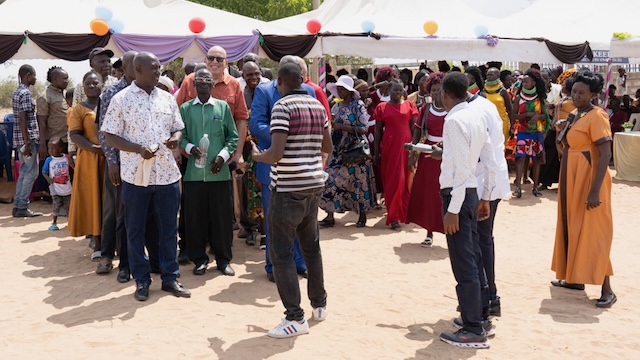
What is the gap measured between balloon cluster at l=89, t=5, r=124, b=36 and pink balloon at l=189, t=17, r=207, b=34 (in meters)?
1.21

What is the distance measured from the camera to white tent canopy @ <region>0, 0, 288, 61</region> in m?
10.6

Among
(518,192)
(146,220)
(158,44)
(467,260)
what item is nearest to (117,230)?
(146,220)

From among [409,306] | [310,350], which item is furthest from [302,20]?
[310,350]

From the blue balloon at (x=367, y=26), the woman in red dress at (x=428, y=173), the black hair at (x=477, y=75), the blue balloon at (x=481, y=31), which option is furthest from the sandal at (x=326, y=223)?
the blue balloon at (x=481, y=31)

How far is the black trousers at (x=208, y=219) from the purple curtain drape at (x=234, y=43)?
20.0 feet

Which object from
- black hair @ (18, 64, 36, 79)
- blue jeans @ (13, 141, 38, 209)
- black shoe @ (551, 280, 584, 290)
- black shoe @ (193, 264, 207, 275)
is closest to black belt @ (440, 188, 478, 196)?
black shoe @ (551, 280, 584, 290)

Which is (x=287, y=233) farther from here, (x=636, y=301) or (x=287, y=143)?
(x=636, y=301)

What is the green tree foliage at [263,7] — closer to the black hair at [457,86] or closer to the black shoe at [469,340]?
the black hair at [457,86]

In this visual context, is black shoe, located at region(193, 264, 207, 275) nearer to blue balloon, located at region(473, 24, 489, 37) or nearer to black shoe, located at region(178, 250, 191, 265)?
black shoe, located at region(178, 250, 191, 265)

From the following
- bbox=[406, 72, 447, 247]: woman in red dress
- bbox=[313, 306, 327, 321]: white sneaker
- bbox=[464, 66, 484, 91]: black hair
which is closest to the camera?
bbox=[313, 306, 327, 321]: white sneaker

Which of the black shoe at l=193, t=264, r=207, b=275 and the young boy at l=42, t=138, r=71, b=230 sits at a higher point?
the young boy at l=42, t=138, r=71, b=230

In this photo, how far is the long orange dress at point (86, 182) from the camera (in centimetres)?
623

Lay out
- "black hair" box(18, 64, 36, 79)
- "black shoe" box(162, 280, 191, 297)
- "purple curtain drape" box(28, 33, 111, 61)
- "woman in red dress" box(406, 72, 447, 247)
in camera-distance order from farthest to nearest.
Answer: "purple curtain drape" box(28, 33, 111, 61) < "black hair" box(18, 64, 36, 79) < "woman in red dress" box(406, 72, 447, 247) < "black shoe" box(162, 280, 191, 297)

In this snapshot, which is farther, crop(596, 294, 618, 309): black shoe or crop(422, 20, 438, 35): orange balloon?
crop(422, 20, 438, 35): orange balloon
